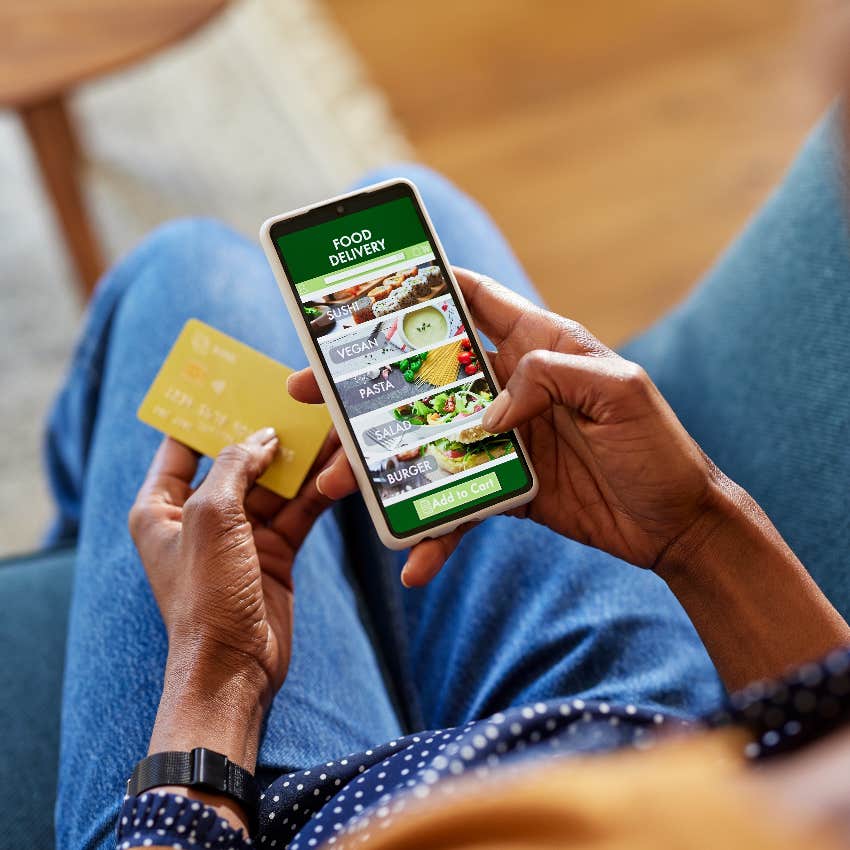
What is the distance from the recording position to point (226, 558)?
0.67 metres

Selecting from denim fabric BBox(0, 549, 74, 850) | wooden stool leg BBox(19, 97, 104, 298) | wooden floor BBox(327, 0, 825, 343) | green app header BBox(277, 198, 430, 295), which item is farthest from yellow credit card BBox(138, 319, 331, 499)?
wooden floor BBox(327, 0, 825, 343)

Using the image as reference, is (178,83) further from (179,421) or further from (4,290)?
(179,421)

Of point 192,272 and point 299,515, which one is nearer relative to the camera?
point 299,515

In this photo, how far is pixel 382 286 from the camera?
29.6 inches

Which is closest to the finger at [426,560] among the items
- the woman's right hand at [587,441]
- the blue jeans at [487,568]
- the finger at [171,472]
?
the woman's right hand at [587,441]

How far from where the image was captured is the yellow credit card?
0.80 meters

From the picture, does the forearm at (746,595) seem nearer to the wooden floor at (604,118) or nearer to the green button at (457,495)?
the green button at (457,495)

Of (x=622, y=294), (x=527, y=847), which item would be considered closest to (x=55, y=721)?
(x=527, y=847)

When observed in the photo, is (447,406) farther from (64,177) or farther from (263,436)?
(64,177)

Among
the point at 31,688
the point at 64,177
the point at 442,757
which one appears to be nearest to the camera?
the point at 442,757

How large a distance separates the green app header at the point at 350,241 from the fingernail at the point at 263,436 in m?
0.13

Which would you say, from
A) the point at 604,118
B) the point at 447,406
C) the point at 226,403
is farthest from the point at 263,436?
the point at 604,118

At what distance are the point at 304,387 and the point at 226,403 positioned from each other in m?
0.11

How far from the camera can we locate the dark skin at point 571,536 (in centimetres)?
64
